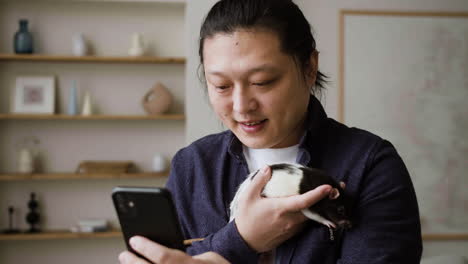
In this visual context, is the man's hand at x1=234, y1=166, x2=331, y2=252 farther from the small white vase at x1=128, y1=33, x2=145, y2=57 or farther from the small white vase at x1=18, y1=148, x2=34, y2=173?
the small white vase at x1=18, y1=148, x2=34, y2=173

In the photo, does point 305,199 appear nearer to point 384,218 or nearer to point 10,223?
point 384,218

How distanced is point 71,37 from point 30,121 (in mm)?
686

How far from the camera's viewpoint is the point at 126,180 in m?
4.47

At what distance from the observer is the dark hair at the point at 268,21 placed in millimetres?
1179

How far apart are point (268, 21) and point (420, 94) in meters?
3.37

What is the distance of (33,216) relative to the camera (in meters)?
4.23

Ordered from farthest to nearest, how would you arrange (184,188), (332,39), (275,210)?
(332,39), (184,188), (275,210)

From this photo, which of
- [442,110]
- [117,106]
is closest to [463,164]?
[442,110]

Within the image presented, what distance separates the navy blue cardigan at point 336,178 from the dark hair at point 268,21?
0.16 metres

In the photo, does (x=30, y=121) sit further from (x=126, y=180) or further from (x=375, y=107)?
(x=375, y=107)

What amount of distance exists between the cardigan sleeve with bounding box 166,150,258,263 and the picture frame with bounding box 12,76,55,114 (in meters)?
3.12

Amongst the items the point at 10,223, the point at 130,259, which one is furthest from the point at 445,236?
the point at 130,259

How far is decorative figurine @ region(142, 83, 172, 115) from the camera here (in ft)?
13.9

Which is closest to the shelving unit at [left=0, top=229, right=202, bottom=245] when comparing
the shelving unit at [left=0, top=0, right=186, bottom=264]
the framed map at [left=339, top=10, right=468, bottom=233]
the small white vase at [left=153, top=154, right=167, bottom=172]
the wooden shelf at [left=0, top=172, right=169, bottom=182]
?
the shelving unit at [left=0, top=0, right=186, bottom=264]
